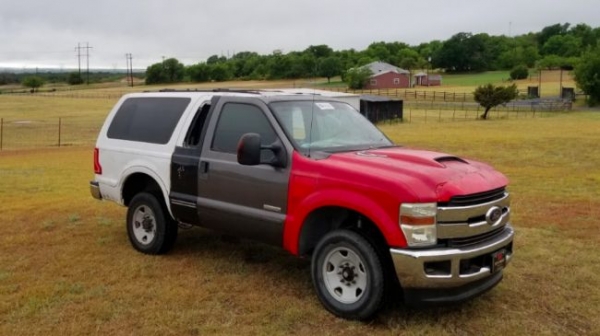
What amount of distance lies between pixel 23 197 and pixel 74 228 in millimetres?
3393

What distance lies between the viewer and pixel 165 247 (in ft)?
20.8

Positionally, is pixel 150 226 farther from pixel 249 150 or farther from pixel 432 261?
pixel 432 261

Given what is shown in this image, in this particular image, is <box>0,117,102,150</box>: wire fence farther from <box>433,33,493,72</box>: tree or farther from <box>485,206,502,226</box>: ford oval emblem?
<box>433,33,493,72</box>: tree

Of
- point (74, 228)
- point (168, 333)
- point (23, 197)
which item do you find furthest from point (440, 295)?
point (23, 197)

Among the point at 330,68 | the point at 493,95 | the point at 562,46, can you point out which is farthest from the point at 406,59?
the point at 493,95

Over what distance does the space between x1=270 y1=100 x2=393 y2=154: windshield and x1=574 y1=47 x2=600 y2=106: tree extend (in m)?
60.8

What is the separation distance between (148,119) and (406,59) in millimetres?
134908

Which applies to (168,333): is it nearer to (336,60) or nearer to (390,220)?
(390,220)

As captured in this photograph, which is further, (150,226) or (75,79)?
(75,79)

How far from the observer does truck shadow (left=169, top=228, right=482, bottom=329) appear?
4.67 meters

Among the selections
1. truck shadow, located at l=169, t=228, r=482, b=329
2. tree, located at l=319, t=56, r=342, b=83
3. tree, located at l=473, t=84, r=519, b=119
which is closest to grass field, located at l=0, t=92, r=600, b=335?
truck shadow, located at l=169, t=228, r=482, b=329

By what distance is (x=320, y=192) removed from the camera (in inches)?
184

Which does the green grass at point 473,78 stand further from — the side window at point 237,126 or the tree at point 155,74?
the side window at point 237,126

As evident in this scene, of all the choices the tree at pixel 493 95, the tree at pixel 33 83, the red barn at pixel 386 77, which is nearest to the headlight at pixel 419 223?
the tree at pixel 493 95
